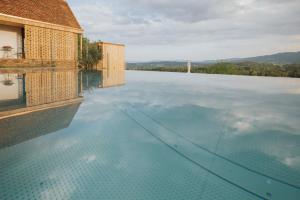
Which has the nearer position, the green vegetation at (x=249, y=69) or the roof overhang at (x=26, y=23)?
the roof overhang at (x=26, y=23)

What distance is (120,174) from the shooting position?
156 centimetres

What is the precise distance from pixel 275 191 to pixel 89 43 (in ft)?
47.4

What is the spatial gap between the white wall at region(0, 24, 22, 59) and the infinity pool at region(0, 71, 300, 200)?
7.89 m

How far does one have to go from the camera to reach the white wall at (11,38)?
9094 mm

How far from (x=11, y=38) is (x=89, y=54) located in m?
4.99

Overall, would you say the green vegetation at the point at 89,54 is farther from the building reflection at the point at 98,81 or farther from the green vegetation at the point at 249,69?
the green vegetation at the point at 249,69

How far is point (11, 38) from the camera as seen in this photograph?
9.45 meters

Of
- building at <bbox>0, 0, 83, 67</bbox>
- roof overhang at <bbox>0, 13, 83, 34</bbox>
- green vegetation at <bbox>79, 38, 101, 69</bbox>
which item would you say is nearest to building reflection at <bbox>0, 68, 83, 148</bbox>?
roof overhang at <bbox>0, 13, 83, 34</bbox>

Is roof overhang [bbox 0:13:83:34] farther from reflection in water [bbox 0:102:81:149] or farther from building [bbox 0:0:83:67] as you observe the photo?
reflection in water [bbox 0:102:81:149]

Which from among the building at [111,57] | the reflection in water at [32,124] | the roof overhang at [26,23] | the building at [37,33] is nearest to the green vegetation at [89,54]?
the building at [111,57]

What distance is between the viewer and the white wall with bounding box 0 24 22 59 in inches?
358

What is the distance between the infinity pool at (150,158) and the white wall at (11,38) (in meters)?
7.89

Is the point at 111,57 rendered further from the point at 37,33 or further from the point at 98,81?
the point at 98,81

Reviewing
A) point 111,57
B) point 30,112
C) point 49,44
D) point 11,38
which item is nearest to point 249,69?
point 111,57
